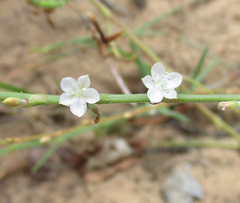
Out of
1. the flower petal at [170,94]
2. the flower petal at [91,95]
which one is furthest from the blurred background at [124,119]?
the flower petal at [91,95]

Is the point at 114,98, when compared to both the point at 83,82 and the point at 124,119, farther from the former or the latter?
the point at 124,119

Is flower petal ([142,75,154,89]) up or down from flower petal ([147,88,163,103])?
up

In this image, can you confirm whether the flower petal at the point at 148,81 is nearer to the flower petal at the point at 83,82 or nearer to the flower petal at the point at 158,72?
the flower petal at the point at 158,72

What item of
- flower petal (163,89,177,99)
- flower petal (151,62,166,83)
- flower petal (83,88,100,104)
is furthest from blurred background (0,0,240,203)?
flower petal (83,88,100,104)

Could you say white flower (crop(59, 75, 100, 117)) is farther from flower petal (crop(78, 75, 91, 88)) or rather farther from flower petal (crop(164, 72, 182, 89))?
flower petal (crop(164, 72, 182, 89))

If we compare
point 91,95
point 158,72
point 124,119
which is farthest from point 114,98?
point 124,119

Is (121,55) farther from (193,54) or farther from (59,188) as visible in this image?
(59,188)

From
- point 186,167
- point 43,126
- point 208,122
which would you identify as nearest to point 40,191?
point 43,126
